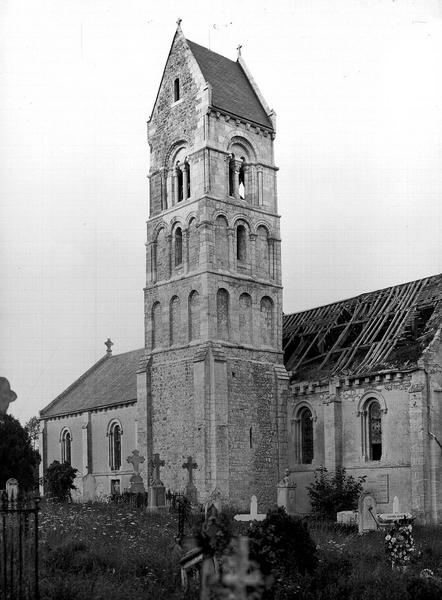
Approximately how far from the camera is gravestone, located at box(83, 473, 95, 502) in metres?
39.0

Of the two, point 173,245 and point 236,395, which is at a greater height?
point 173,245

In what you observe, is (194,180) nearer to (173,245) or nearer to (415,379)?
(173,245)

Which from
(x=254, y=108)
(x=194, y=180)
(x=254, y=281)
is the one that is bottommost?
(x=254, y=281)

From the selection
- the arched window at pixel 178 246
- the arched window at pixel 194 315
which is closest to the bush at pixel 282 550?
the arched window at pixel 194 315

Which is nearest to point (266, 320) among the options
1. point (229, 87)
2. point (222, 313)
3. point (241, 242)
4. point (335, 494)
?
point (222, 313)

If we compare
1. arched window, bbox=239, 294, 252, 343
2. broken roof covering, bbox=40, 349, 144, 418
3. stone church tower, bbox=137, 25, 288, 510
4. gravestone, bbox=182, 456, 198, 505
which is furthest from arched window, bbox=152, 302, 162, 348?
broken roof covering, bbox=40, 349, 144, 418

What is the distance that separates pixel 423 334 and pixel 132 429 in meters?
18.3

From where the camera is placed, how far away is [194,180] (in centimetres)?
3972

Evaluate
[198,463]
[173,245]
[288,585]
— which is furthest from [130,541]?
[173,245]

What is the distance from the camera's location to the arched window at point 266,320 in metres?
39.8

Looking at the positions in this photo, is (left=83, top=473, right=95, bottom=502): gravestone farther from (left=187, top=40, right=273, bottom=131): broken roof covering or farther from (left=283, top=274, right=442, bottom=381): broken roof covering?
(left=187, top=40, right=273, bottom=131): broken roof covering

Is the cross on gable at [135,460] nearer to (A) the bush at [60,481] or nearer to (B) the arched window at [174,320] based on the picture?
(A) the bush at [60,481]

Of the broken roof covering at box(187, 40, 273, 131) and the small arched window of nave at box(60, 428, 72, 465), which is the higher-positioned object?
the broken roof covering at box(187, 40, 273, 131)

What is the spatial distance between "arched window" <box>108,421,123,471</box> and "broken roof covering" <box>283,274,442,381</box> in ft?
37.8
